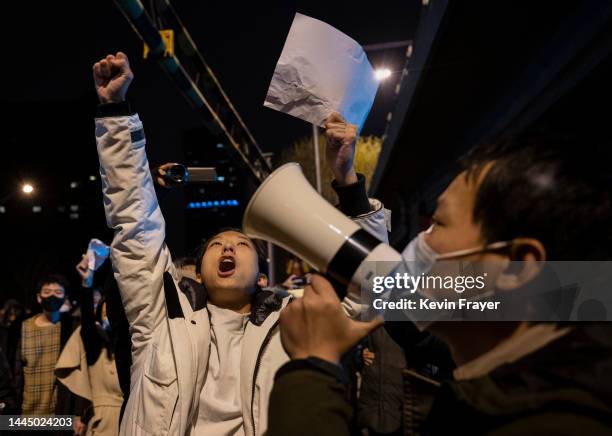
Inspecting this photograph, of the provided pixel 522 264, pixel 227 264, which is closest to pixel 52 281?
pixel 227 264

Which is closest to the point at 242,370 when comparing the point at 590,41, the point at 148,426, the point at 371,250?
the point at 148,426

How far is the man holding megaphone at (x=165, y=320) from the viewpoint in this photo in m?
1.90

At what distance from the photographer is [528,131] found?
46.1 inches

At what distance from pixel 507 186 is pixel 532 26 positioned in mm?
5112

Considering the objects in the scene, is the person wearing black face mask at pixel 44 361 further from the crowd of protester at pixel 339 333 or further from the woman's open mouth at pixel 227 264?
the woman's open mouth at pixel 227 264

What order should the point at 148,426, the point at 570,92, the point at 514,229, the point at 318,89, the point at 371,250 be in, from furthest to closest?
1. the point at 570,92
2. the point at 318,89
3. the point at 148,426
4. the point at 371,250
5. the point at 514,229

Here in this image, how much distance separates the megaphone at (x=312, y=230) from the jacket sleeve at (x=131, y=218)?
2.19 ft

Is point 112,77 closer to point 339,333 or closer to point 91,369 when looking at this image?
point 339,333

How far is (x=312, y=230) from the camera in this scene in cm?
139

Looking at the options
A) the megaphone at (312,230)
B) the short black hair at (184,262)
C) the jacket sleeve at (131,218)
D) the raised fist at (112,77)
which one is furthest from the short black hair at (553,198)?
the short black hair at (184,262)

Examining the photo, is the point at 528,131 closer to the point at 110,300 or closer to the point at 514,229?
the point at 514,229

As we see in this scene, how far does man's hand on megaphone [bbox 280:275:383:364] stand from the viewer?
1186mm

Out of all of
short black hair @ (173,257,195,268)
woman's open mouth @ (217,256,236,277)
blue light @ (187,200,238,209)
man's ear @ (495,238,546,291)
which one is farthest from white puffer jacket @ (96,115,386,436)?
blue light @ (187,200,238,209)

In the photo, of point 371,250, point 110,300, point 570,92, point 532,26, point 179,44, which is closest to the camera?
point 371,250
